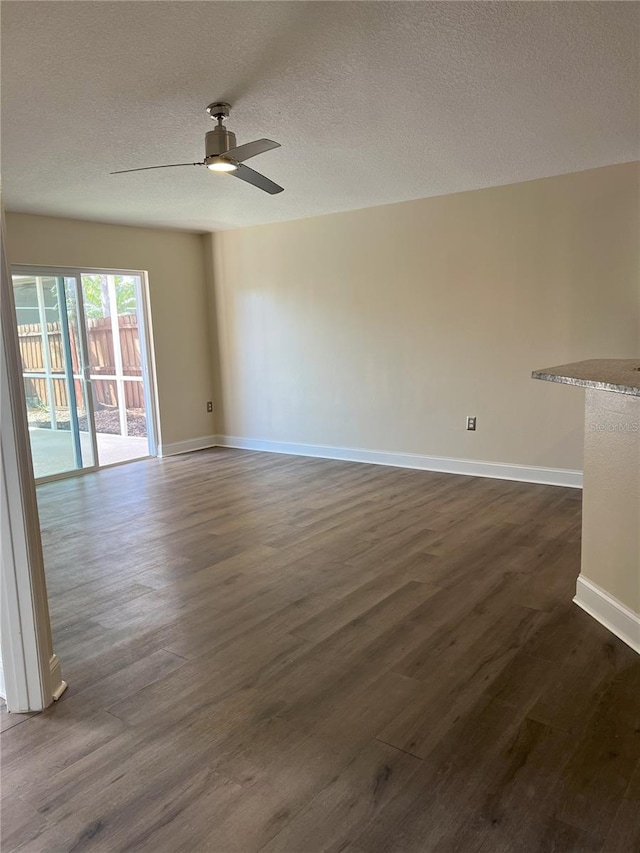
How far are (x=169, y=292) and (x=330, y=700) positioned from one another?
17.3 feet

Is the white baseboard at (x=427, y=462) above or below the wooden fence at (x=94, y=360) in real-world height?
below

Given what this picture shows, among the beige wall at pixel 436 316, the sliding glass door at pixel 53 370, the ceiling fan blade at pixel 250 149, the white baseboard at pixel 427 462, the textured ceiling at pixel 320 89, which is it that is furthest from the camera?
the sliding glass door at pixel 53 370

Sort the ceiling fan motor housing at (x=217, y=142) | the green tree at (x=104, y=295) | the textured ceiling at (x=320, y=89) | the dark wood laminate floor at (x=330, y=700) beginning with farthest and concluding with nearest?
the green tree at (x=104, y=295) < the ceiling fan motor housing at (x=217, y=142) < the textured ceiling at (x=320, y=89) < the dark wood laminate floor at (x=330, y=700)

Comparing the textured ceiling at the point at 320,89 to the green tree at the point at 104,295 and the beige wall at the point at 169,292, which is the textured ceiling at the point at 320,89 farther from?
the green tree at the point at 104,295

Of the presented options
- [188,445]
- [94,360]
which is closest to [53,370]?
[94,360]

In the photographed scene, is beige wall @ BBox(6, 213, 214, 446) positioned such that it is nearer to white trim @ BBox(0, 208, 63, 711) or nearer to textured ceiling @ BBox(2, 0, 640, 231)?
textured ceiling @ BBox(2, 0, 640, 231)

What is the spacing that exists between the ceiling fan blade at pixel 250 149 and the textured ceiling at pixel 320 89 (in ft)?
0.75

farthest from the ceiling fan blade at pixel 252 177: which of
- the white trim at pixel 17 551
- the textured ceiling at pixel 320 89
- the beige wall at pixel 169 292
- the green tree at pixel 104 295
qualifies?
the green tree at pixel 104 295

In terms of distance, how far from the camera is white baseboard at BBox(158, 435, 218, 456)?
6.52 metres

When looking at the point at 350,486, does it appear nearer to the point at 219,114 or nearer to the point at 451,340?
the point at 451,340

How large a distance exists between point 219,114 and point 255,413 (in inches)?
161

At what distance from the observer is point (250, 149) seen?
108 inches

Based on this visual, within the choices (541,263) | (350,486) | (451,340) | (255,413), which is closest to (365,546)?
(350,486)

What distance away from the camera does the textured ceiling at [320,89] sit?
2082 millimetres
